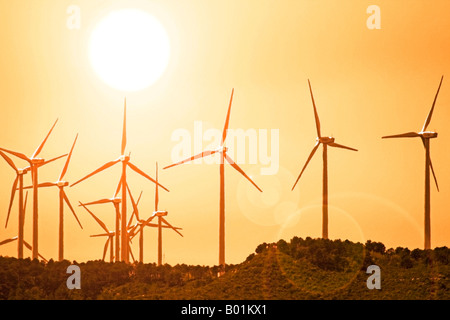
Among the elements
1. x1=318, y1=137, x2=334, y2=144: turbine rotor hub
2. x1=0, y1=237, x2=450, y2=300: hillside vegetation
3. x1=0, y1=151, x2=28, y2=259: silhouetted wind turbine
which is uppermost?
x1=318, y1=137, x2=334, y2=144: turbine rotor hub

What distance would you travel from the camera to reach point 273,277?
395 ft

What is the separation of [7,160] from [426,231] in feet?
291

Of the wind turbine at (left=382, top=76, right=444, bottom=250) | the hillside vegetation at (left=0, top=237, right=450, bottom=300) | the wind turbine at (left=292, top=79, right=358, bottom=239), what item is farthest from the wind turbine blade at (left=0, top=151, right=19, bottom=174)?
the wind turbine at (left=382, top=76, right=444, bottom=250)

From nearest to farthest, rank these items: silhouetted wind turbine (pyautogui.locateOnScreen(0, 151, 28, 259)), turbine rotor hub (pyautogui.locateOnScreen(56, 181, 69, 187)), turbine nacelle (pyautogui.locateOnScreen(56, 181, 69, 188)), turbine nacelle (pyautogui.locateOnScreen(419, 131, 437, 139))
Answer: turbine nacelle (pyautogui.locateOnScreen(419, 131, 437, 139)) → silhouetted wind turbine (pyautogui.locateOnScreen(0, 151, 28, 259)) → turbine nacelle (pyautogui.locateOnScreen(56, 181, 69, 188)) → turbine rotor hub (pyautogui.locateOnScreen(56, 181, 69, 187))

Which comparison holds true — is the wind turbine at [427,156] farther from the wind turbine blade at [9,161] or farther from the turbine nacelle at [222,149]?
the wind turbine blade at [9,161]

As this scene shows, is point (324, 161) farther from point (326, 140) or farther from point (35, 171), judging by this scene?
point (35, 171)

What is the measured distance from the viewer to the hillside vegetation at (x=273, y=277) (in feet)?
372

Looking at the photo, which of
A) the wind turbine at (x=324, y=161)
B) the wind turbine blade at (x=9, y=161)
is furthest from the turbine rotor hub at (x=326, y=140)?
the wind turbine blade at (x=9, y=161)

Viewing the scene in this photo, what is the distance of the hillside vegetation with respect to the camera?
114 m

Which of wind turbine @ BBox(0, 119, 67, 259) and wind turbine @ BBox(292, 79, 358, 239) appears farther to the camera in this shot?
wind turbine @ BBox(0, 119, 67, 259)

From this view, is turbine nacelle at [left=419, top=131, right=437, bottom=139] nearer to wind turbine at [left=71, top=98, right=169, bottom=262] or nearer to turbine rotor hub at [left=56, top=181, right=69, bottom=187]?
wind turbine at [left=71, top=98, right=169, bottom=262]

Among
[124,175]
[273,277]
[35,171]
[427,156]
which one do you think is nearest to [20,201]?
[35,171]
